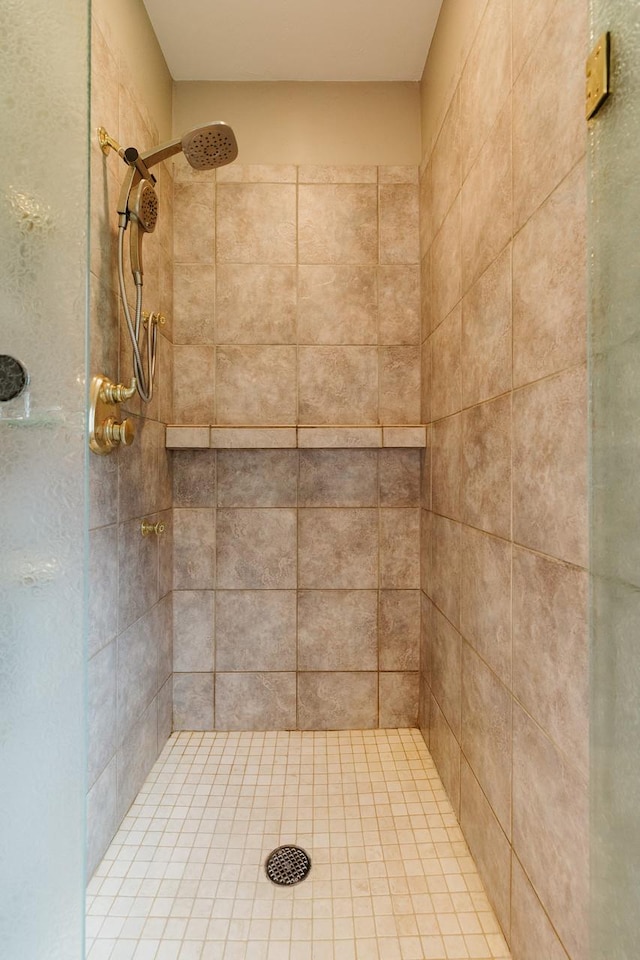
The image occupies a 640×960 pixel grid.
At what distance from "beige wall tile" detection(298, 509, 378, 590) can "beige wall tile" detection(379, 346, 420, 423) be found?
1.30ft

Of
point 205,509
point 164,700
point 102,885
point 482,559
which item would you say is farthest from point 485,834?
point 205,509

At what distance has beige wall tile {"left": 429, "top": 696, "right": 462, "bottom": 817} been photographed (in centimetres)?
142

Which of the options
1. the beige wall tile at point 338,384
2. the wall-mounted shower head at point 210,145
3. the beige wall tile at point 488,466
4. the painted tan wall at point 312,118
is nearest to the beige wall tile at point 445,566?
the beige wall tile at point 488,466

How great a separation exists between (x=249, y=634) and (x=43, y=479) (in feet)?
4.38

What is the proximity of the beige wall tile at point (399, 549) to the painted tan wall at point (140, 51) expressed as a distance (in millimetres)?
1644

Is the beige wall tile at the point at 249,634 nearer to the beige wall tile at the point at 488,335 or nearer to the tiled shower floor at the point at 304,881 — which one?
the tiled shower floor at the point at 304,881

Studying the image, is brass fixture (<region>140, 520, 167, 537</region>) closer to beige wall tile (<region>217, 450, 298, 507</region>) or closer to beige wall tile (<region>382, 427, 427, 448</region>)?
beige wall tile (<region>217, 450, 298, 507</region>)

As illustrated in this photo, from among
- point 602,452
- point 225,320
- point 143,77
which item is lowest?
point 602,452

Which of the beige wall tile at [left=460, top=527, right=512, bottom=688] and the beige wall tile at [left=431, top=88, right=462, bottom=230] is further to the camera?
the beige wall tile at [left=431, top=88, right=462, bottom=230]

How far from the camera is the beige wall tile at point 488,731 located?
1.05 m

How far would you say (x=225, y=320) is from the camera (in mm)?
1901

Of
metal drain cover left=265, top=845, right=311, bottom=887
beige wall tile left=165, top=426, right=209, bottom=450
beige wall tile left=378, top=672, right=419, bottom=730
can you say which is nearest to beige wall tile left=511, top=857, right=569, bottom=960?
metal drain cover left=265, top=845, right=311, bottom=887

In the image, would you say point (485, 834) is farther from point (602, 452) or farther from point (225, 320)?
point (225, 320)

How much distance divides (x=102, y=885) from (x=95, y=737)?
0.34 m
